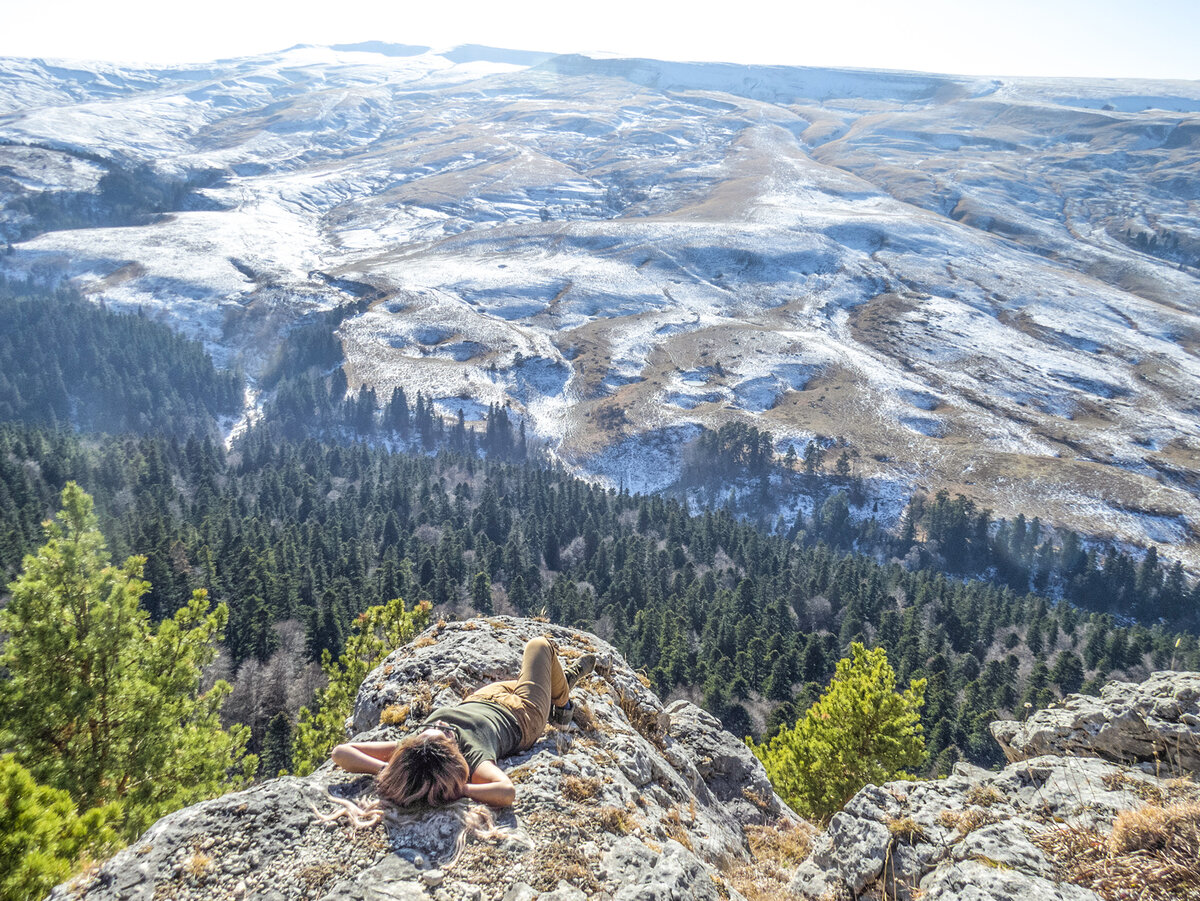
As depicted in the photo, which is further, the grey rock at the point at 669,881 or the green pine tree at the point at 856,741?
the green pine tree at the point at 856,741

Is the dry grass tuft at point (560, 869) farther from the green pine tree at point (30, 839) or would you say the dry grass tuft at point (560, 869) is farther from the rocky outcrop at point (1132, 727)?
the rocky outcrop at point (1132, 727)

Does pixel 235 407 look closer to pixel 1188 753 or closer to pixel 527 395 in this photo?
pixel 527 395

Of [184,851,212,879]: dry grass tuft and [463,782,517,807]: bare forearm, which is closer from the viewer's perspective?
[184,851,212,879]: dry grass tuft

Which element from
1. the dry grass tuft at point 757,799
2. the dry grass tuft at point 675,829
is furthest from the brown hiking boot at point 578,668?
the dry grass tuft at point 757,799

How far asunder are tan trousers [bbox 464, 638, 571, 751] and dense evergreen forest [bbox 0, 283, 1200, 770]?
130ft

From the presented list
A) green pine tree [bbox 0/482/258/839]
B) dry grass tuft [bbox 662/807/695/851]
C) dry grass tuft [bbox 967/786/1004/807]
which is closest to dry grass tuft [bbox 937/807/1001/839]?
dry grass tuft [bbox 967/786/1004/807]

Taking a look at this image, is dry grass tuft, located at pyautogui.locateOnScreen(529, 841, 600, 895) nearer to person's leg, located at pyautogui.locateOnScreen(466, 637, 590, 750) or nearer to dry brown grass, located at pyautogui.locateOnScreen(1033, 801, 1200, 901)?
person's leg, located at pyautogui.locateOnScreen(466, 637, 590, 750)

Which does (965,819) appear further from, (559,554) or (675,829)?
(559,554)

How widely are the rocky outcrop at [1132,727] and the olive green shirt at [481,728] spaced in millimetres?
11410

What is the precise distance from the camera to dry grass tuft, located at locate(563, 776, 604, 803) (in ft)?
32.3

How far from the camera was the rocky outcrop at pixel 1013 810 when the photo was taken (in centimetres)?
931

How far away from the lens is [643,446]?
13200 cm

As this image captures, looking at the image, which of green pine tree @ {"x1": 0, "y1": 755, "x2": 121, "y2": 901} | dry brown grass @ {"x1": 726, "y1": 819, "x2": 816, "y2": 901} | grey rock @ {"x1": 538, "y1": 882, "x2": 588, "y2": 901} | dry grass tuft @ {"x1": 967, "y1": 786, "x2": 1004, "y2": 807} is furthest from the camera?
dry brown grass @ {"x1": 726, "y1": 819, "x2": 816, "y2": 901}

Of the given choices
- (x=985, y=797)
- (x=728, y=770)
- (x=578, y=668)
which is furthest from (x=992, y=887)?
(x=728, y=770)
